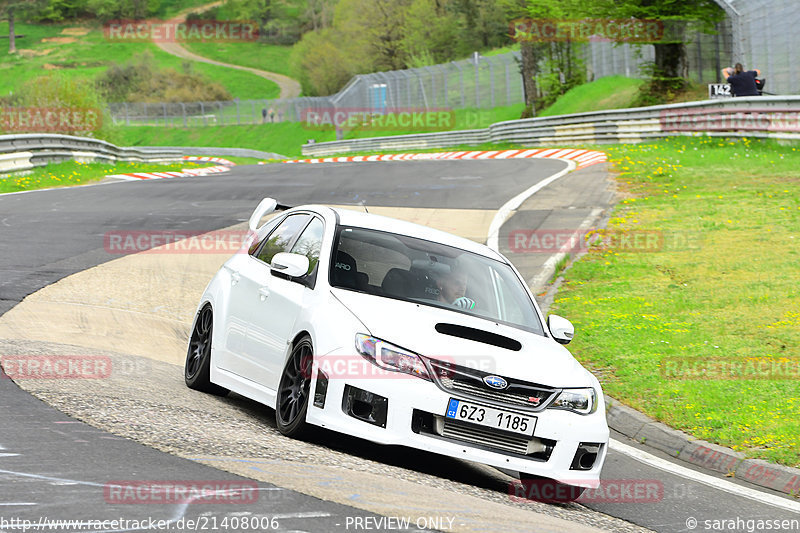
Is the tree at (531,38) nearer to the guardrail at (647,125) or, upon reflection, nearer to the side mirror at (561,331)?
Answer: the guardrail at (647,125)

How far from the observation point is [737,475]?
26.6 feet

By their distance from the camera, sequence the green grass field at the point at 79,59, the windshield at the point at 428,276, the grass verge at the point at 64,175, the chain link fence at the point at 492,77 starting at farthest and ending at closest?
1. the green grass field at the point at 79,59
2. the chain link fence at the point at 492,77
3. the grass verge at the point at 64,175
4. the windshield at the point at 428,276

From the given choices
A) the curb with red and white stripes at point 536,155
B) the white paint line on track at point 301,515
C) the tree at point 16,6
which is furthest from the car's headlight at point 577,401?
the tree at point 16,6

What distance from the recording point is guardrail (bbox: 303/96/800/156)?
2828cm

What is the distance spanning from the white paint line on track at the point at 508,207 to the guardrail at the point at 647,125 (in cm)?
529

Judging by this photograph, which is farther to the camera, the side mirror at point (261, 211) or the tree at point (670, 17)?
the tree at point (670, 17)

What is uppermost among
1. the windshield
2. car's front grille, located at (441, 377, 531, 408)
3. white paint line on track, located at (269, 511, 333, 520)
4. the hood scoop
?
the windshield

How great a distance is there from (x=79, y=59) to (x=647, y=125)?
125229 millimetres

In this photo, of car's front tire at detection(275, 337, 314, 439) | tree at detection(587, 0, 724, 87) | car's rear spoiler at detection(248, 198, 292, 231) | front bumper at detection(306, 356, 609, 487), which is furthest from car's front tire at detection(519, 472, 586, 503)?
tree at detection(587, 0, 724, 87)

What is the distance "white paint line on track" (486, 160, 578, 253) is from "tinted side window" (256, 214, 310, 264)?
6.88 meters

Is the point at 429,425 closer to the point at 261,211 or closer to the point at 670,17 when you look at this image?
the point at 261,211

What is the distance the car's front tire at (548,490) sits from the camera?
7028 mm

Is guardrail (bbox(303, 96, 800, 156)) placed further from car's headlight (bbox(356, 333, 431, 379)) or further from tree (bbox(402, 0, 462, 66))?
tree (bbox(402, 0, 462, 66))

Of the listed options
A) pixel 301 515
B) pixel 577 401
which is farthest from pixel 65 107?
pixel 301 515
